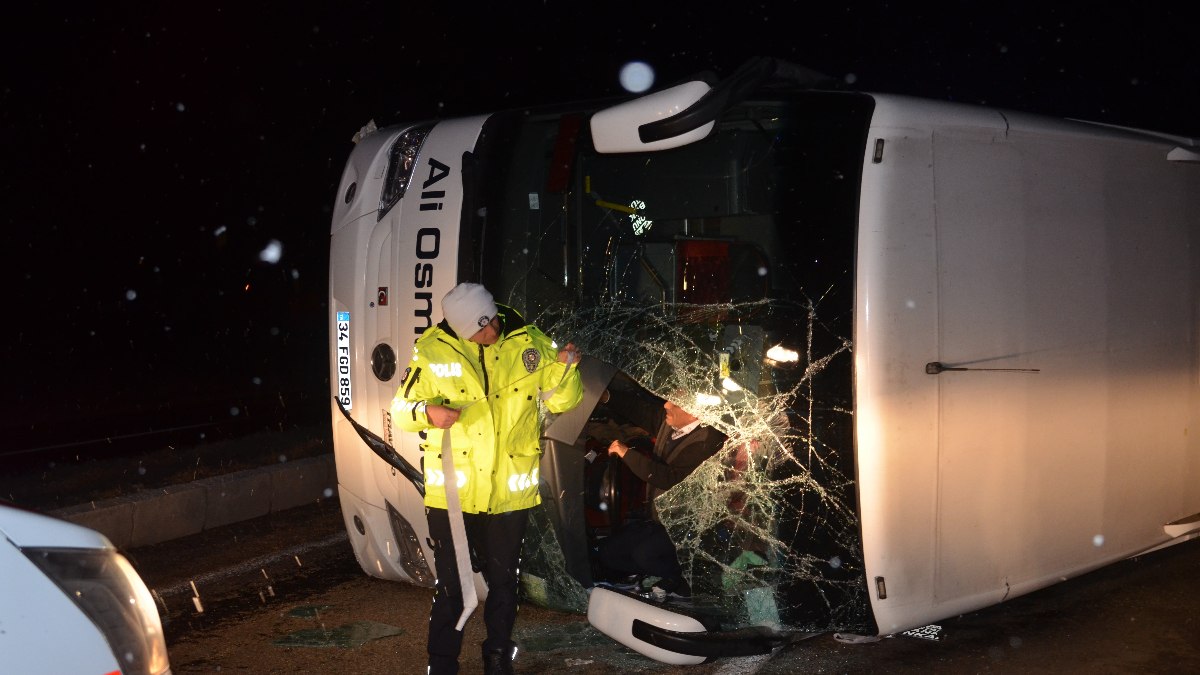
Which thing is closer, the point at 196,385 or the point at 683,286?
the point at 683,286

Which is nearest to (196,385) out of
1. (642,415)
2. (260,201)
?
(260,201)

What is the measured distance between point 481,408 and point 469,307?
39 cm

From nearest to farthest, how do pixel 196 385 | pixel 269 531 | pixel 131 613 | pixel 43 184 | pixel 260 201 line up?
pixel 131 613, pixel 269 531, pixel 196 385, pixel 43 184, pixel 260 201

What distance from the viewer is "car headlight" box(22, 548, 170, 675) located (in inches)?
91.5

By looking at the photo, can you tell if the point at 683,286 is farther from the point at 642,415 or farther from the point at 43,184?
the point at 43,184

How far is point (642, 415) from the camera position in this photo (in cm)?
545

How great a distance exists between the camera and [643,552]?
4.86 meters

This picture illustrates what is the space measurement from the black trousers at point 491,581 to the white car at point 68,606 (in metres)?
1.66

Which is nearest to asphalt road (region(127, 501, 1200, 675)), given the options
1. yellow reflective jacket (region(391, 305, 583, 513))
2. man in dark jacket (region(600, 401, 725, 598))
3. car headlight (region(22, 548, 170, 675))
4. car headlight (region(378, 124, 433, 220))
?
man in dark jacket (region(600, 401, 725, 598))

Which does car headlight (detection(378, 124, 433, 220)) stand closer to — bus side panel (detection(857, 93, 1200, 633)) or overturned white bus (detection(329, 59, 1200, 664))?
Result: overturned white bus (detection(329, 59, 1200, 664))

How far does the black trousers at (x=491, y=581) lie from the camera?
420 centimetres

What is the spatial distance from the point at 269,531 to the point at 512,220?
11.6 feet

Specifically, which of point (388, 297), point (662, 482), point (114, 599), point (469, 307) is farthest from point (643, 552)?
point (114, 599)

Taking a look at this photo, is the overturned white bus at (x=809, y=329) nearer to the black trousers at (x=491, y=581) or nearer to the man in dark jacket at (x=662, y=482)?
the man in dark jacket at (x=662, y=482)
